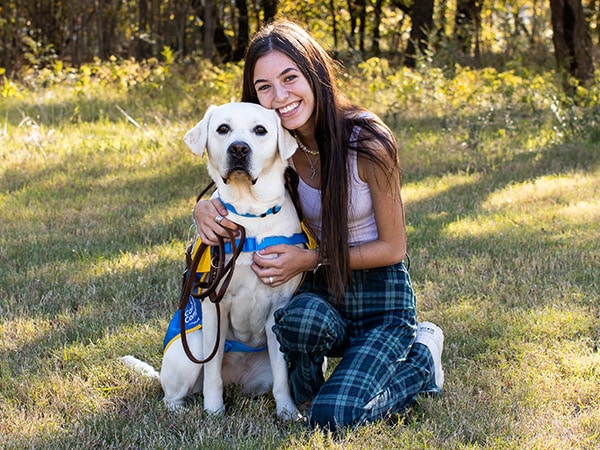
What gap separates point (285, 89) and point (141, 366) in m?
1.31

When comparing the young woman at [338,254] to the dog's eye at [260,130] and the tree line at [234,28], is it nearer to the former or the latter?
the dog's eye at [260,130]

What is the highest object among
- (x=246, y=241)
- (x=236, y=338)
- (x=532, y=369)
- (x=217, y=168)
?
(x=217, y=168)

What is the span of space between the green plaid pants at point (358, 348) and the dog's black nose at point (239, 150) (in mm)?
571

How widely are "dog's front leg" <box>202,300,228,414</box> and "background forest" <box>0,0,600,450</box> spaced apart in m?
0.06

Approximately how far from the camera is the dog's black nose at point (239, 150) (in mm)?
2891

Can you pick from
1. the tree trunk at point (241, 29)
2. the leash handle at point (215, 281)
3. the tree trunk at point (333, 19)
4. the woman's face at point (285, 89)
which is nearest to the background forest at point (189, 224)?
the leash handle at point (215, 281)

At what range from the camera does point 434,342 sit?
330 cm

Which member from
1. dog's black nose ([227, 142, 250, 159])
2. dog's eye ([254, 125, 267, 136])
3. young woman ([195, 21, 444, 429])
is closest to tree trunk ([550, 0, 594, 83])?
young woman ([195, 21, 444, 429])

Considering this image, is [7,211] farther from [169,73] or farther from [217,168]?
[169,73]

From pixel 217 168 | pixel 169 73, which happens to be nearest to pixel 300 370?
pixel 217 168

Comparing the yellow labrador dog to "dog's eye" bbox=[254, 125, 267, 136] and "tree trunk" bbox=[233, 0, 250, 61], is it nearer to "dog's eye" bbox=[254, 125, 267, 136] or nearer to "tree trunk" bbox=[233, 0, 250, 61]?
"dog's eye" bbox=[254, 125, 267, 136]

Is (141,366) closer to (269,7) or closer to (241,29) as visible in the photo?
(269,7)

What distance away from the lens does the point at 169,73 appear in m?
10.1

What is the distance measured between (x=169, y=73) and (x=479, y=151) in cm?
435
